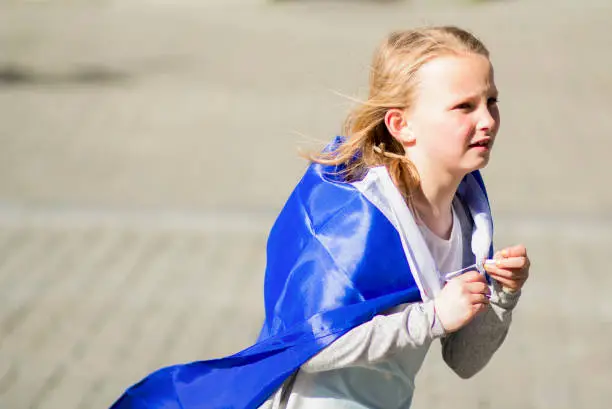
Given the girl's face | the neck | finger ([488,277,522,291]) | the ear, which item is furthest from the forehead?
finger ([488,277,522,291])

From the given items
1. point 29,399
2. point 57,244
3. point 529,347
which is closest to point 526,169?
point 529,347

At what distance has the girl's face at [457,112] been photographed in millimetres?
2689

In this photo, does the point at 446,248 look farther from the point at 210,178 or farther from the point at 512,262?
the point at 210,178

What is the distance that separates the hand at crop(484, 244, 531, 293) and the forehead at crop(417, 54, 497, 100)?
38cm

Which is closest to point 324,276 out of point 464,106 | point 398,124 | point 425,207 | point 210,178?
point 425,207

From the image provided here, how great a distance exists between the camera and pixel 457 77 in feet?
8.86

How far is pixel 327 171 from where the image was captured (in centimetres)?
290

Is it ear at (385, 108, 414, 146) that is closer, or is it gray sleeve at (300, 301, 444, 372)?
gray sleeve at (300, 301, 444, 372)

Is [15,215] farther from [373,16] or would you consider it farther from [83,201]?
[373,16]

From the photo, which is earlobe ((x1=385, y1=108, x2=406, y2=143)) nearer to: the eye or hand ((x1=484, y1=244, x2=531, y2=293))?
the eye

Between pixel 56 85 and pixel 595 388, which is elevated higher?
pixel 595 388

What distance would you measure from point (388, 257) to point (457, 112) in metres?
0.38

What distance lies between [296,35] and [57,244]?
255 inches

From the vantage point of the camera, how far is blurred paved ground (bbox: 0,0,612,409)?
18.1ft
